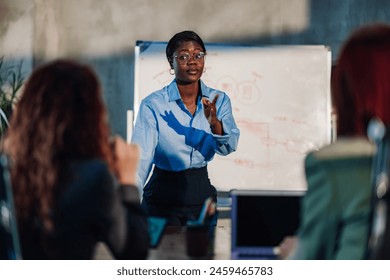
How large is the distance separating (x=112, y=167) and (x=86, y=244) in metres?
0.19

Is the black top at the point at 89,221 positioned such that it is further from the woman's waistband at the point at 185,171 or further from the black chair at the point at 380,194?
the woman's waistband at the point at 185,171

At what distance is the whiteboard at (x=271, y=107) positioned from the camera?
12.6ft

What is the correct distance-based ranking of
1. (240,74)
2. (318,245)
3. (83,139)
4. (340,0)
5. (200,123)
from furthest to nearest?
1. (340,0)
2. (240,74)
3. (200,123)
4. (83,139)
5. (318,245)

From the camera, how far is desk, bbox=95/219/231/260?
1947 mm

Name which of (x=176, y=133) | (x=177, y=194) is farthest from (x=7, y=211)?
(x=176, y=133)

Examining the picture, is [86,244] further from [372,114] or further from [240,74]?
[240,74]

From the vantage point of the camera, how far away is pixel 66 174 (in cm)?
152

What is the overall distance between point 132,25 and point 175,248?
2557 millimetres

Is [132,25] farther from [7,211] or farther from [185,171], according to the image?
[7,211]

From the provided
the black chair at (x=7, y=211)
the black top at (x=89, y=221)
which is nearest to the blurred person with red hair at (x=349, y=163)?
the black top at (x=89, y=221)

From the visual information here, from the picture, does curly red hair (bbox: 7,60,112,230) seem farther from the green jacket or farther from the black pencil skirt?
the black pencil skirt

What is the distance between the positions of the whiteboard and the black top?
2.26 m
